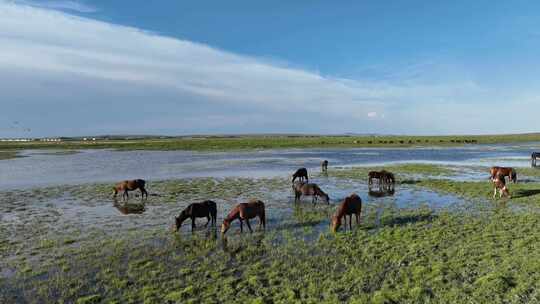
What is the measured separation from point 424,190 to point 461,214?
7.25 metres

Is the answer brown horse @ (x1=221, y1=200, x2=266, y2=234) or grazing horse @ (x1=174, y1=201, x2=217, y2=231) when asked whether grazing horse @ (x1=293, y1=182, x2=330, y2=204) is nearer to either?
brown horse @ (x1=221, y1=200, x2=266, y2=234)

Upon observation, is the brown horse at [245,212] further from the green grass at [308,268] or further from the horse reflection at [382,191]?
the horse reflection at [382,191]

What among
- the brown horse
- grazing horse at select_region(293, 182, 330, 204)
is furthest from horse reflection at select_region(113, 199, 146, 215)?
grazing horse at select_region(293, 182, 330, 204)

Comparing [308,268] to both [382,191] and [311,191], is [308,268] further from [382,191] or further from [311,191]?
[382,191]

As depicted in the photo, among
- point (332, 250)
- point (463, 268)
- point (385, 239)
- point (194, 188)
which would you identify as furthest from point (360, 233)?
point (194, 188)

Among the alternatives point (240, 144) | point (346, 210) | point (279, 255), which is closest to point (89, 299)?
point (279, 255)

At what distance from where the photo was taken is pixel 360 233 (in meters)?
13.6

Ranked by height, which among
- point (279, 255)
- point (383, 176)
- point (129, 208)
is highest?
point (383, 176)

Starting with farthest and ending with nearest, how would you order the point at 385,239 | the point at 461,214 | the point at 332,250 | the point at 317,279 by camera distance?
1. the point at 461,214
2. the point at 385,239
3. the point at 332,250
4. the point at 317,279

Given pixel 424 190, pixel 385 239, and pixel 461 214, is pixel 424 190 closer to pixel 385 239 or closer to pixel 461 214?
pixel 461 214

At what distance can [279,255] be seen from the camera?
1140cm

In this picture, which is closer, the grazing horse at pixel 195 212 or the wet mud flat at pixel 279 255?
the wet mud flat at pixel 279 255

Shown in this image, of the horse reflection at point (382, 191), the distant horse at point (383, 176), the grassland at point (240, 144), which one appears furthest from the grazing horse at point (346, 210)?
the grassland at point (240, 144)

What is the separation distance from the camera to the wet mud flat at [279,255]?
8.72m
